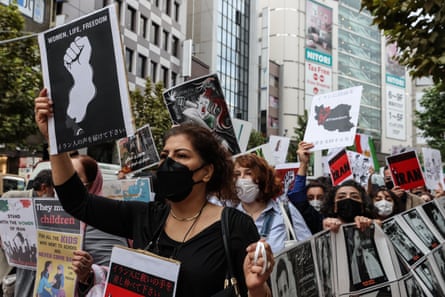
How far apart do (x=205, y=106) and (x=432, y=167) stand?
6.06 meters

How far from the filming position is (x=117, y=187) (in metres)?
5.27

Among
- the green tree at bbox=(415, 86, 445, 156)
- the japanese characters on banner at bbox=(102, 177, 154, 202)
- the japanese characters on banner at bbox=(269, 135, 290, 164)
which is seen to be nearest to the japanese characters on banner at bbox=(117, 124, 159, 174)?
the japanese characters on banner at bbox=(102, 177, 154, 202)

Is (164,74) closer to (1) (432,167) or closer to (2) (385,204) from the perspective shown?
(1) (432,167)

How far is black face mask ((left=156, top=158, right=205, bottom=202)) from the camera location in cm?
223

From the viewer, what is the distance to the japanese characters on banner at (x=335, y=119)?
6.61m

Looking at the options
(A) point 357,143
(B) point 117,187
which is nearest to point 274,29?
(A) point 357,143

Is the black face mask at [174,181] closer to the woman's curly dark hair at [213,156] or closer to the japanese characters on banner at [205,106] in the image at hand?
the woman's curly dark hair at [213,156]

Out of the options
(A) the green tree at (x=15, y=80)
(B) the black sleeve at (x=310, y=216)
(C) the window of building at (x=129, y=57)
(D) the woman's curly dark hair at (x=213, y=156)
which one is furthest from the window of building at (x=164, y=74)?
(D) the woman's curly dark hair at (x=213, y=156)

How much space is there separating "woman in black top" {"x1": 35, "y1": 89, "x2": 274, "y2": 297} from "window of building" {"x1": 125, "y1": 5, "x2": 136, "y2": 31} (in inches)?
1220

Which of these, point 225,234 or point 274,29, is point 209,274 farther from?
point 274,29

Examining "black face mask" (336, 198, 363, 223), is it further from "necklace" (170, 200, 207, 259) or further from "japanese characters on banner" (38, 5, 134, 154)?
"japanese characters on banner" (38, 5, 134, 154)

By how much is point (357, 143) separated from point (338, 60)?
60.6 m

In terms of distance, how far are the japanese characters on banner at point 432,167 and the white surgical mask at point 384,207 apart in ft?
12.3

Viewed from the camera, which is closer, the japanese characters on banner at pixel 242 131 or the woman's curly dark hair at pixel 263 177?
the woman's curly dark hair at pixel 263 177
